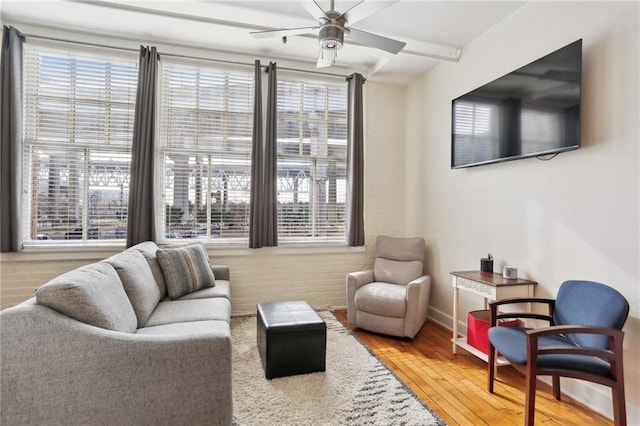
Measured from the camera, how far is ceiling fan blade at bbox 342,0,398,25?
6.51ft

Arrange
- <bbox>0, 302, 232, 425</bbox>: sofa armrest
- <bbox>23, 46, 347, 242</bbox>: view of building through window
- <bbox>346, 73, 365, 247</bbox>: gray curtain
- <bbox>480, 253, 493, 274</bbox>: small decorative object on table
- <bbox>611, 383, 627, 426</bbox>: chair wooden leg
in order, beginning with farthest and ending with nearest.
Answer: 1. <bbox>346, 73, 365, 247</bbox>: gray curtain
2. <bbox>23, 46, 347, 242</bbox>: view of building through window
3. <bbox>480, 253, 493, 274</bbox>: small decorative object on table
4. <bbox>611, 383, 627, 426</bbox>: chair wooden leg
5. <bbox>0, 302, 232, 425</bbox>: sofa armrest

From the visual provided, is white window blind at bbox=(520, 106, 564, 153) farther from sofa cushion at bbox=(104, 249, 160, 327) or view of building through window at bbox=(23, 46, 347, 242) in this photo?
sofa cushion at bbox=(104, 249, 160, 327)

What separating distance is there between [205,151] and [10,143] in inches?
67.8

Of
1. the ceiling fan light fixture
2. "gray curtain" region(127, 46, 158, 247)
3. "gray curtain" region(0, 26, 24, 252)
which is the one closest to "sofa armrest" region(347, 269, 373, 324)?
"gray curtain" region(127, 46, 158, 247)

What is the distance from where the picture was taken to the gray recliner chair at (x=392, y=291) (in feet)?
10.4

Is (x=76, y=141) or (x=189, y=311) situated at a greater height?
(x=76, y=141)

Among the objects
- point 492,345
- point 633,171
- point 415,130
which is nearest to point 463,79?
point 415,130

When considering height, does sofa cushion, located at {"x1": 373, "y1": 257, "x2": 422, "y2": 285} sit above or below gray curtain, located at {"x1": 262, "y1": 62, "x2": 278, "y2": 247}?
below

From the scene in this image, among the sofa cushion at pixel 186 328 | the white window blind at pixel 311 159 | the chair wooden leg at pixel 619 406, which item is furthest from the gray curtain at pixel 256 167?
the chair wooden leg at pixel 619 406

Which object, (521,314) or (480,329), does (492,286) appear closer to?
(521,314)

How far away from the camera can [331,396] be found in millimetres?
2158

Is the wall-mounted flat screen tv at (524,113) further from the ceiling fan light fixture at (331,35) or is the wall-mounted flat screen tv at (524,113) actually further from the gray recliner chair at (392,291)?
the ceiling fan light fixture at (331,35)

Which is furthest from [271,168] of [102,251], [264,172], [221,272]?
[102,251]

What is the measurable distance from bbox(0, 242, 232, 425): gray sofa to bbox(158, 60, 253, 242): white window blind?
2044 millimetres
